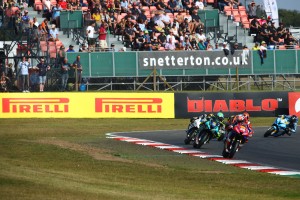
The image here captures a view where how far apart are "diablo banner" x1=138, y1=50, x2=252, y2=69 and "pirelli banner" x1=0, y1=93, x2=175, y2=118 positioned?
3.84 metres

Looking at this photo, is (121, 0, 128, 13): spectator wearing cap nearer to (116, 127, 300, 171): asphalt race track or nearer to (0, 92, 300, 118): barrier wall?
(0, 92, 300, 118): barrier wall

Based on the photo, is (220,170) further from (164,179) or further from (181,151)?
(181,151)

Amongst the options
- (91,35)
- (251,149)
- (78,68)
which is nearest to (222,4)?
(91,35)

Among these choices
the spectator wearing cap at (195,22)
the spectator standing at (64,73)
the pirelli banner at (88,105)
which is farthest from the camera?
the spectator wearing cap at (195,22)

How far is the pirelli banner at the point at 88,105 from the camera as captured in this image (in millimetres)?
37469

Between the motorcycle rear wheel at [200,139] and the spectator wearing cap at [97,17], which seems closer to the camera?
the motorcycle rear wheel at [200,139]

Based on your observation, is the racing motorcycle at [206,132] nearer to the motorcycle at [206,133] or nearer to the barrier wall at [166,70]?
the motorcycle at [206,133]

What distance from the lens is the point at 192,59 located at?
42.1m

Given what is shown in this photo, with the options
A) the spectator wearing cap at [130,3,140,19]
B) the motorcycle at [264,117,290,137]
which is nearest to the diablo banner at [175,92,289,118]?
the motorcycle at [264,117,290,137]

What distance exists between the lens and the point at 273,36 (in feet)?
150

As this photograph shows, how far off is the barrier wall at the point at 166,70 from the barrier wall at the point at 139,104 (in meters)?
3.16

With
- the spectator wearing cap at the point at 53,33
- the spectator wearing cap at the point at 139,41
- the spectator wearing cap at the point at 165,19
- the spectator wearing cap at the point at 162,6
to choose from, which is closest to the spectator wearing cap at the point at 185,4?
the spectator wearing cap at the point at 162,6

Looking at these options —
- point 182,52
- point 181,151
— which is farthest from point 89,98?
point 181,151

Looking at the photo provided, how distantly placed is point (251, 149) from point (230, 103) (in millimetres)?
10935
